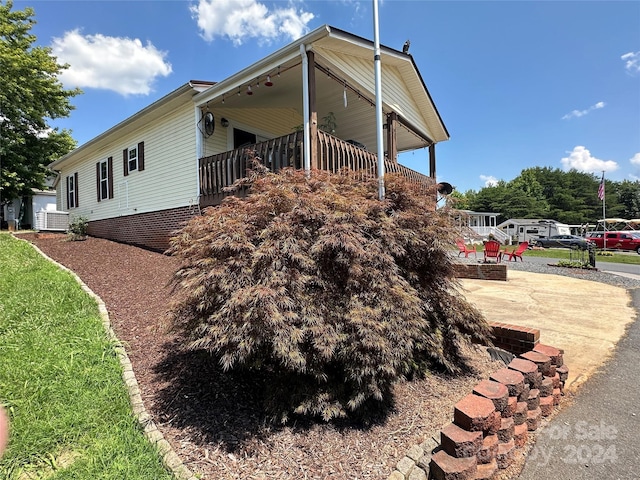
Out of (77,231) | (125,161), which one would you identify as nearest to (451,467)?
(125,161)

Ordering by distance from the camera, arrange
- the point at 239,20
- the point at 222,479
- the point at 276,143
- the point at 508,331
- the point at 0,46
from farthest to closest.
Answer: the point at 0,46 → the point at 239,20 → the point at 276,143 → the point at 508,331 → the point at 222,479

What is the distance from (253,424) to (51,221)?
16.4m

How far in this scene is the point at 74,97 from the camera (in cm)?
2167

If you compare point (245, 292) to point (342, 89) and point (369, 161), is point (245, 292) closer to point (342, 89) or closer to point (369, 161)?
point (369, 161)

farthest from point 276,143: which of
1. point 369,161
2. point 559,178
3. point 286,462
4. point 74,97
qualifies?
point 559,178

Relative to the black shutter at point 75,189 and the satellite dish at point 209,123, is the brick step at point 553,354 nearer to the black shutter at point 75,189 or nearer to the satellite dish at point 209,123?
the satellite dish at point 209,123

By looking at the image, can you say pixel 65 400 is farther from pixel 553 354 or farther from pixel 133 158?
pixel 133 158

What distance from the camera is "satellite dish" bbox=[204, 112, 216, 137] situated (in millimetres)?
8266

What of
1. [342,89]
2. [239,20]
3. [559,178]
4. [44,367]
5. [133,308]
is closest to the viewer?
[44,367]

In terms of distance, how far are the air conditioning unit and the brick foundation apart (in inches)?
130

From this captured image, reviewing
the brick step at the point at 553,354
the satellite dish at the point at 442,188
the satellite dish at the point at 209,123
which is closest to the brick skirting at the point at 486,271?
the satellite dish at the point at 442,188

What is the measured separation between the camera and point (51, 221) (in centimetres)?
1424

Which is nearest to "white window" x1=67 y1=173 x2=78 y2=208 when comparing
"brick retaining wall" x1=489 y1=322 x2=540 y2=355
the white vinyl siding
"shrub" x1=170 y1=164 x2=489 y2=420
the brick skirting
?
the white vinyl siding

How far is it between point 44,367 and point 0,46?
891 inches
